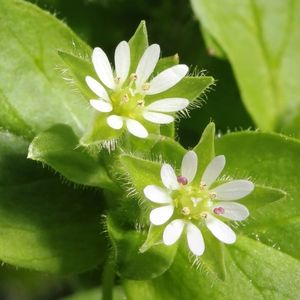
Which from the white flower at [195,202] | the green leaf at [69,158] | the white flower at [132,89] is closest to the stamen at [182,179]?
the white flower at [195,202]

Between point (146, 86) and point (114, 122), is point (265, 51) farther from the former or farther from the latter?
point (114, 122)

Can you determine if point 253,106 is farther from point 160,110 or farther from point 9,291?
point 9,291

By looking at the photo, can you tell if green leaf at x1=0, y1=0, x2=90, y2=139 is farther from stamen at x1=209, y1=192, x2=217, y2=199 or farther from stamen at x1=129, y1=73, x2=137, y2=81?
stamen at x1=209, y1=192, x2=217, y2=199

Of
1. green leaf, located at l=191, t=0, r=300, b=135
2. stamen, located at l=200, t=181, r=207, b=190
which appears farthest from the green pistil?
green leaf, located at l=191, t=0, r=300, b=135

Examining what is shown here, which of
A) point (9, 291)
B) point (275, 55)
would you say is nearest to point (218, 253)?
point (275, 55)

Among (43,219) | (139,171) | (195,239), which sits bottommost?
(43,219)

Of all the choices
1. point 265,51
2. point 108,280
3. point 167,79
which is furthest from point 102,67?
point 265,51

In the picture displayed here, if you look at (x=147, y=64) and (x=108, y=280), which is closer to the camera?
(x=147, y=64)
